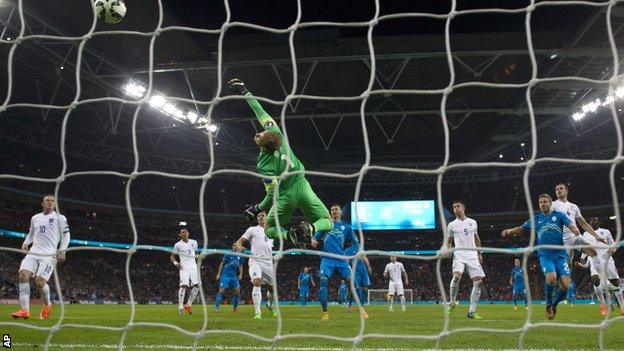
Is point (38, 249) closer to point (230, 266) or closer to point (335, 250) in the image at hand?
point (335, 250)

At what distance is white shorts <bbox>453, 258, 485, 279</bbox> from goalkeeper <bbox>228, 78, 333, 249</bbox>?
154 inches

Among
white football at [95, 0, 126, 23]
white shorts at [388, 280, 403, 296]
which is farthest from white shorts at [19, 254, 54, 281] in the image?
white shorts at [388, 280, 403, 296]

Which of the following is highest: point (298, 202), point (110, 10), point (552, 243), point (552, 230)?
point (110, 10)

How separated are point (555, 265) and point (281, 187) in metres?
4.41

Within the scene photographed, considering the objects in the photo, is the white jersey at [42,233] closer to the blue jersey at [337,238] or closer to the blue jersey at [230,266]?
the blue jersey at [337,238]

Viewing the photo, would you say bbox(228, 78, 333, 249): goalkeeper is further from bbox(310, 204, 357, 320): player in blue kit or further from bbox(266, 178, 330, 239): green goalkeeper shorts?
bbox(310, 204, 357, 320): player in blue kit

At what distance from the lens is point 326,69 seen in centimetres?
1916

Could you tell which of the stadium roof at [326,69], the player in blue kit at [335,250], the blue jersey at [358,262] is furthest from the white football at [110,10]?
the blue jersey at [358,262]

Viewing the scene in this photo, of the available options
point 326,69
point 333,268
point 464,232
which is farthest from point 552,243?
point 326,69

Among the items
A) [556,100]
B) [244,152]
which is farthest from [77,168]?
[556,100]

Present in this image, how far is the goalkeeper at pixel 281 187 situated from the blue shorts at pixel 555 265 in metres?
3.51

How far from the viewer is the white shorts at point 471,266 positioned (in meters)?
10.0

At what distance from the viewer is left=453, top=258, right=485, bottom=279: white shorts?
10.0 m

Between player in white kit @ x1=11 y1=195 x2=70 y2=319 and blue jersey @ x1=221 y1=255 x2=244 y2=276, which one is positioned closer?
player in white kit @ x1=11 y1=195 x2=70 y2=319
